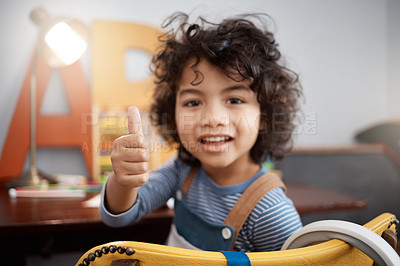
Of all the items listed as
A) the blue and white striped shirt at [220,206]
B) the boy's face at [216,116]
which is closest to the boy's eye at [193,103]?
the boy's face at [216,116]

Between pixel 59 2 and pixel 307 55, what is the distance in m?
1.32

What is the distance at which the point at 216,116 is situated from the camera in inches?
24.2

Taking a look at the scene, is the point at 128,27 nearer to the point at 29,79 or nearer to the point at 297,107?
the point at 29,79

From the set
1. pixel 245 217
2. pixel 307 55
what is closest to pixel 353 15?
pixel 307 55

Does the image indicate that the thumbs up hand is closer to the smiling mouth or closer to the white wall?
the smiling mouth

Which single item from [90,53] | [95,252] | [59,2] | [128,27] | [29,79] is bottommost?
[95,252]

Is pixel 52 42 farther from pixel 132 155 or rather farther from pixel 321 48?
pixel 321 48

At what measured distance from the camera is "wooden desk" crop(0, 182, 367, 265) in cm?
77

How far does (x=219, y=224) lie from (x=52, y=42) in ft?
3.13

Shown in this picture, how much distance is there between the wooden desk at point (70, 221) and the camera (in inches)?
30.1

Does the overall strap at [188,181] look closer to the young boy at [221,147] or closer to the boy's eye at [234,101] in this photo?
the young boy at [221,147]

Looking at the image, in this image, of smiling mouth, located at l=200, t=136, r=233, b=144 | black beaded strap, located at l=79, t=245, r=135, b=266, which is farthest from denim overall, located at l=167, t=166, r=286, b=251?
black beaded strap, located at l=79, t=245, r=135, b=266

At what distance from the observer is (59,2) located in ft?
4.55

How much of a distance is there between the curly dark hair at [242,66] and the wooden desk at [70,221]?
0.24m
